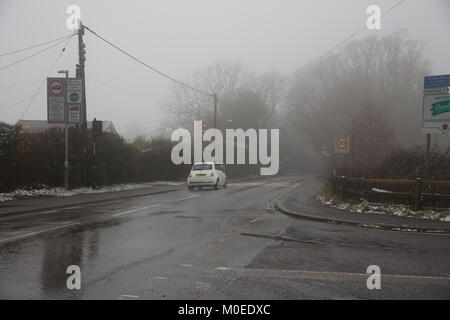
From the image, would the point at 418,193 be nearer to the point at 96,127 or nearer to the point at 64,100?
the point at 96,127

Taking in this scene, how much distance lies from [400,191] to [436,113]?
2746 mm

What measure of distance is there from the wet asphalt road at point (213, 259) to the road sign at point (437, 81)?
6071 mm

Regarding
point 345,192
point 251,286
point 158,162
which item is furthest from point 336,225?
point 158,162

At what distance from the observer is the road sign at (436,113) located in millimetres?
13516

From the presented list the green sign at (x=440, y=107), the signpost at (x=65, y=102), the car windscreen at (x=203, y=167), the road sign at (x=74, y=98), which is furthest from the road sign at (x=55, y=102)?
the green sign at (x=440, y=107)

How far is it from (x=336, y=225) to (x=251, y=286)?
6.31m

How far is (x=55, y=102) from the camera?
20.2 m

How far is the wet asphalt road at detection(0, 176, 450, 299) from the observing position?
5379 mm

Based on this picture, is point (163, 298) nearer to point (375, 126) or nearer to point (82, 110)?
point (82, 110)

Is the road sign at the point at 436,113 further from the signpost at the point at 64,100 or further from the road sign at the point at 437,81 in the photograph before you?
the signpost at the point at 64,100

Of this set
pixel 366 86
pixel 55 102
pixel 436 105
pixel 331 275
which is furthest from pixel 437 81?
pixel 366 86

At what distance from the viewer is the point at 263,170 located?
6669 cm

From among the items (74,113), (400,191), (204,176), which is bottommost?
(204,176)

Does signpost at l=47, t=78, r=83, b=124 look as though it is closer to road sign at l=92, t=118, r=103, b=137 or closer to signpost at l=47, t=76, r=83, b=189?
signpost at l=47, t=76, r=83, b=189
